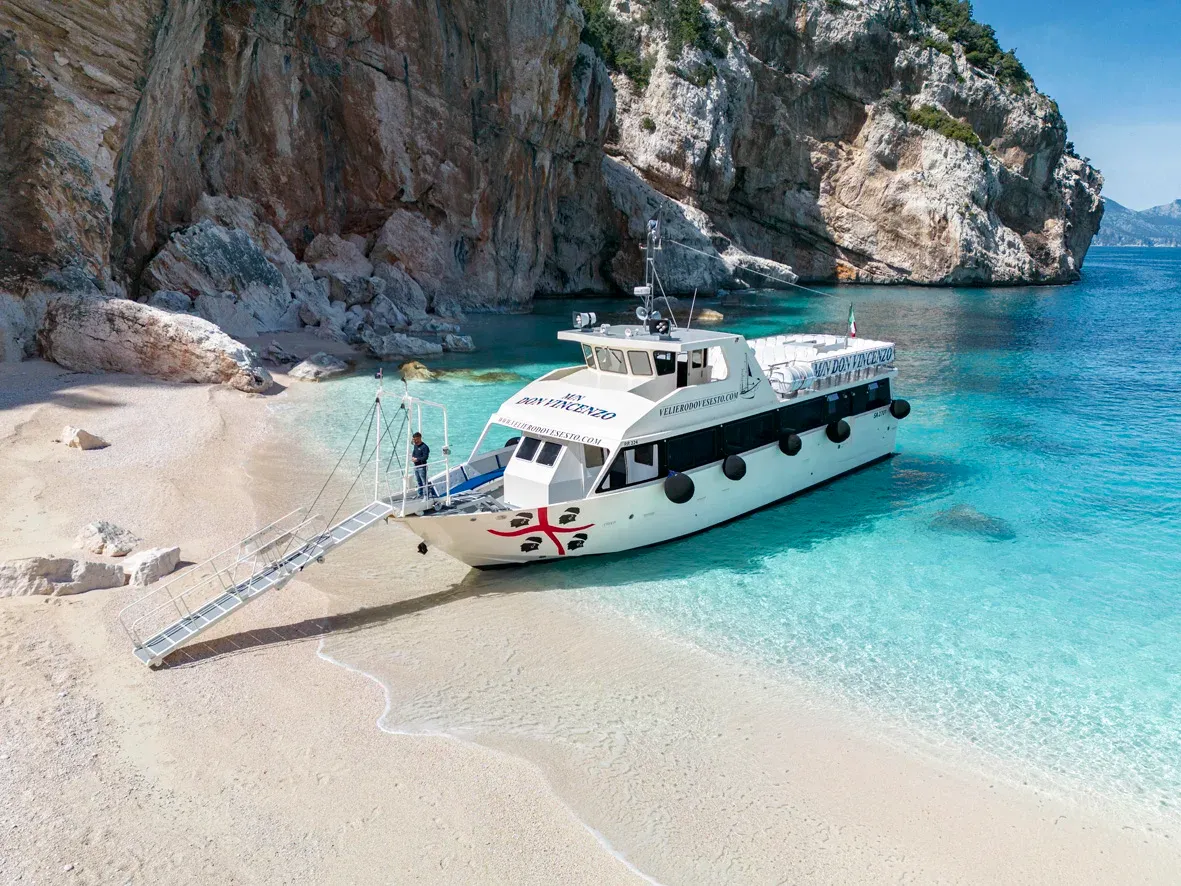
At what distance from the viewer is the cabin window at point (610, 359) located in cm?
1419

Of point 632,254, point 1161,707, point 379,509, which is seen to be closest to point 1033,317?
point 632,254

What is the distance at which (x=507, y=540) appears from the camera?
1209cm

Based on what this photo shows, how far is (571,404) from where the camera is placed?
1338 centimetres

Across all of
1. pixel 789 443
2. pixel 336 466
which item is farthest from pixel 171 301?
pixel 789 443

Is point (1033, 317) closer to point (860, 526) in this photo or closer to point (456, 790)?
point (860, 526)

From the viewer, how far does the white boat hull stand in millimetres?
11820

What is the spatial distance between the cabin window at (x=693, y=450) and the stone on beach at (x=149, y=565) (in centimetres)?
770

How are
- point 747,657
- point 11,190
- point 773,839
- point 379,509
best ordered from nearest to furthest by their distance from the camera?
point 773,839
point 747,657
point 379,509
point 11,190

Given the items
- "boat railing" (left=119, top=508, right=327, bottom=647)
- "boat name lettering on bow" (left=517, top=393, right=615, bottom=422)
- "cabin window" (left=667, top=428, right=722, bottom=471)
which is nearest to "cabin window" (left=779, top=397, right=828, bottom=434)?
"cabin window" (left=667, top=428, right=722, bottom=471)

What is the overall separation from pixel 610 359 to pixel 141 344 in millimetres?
14965

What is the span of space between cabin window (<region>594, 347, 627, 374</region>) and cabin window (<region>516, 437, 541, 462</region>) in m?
2.26

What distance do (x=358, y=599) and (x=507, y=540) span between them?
91.0 inches

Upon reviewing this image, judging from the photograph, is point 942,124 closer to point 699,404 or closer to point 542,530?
point 699,404

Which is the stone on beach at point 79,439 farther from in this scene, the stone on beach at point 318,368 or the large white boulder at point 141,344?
the stone on beach at point 318,368
